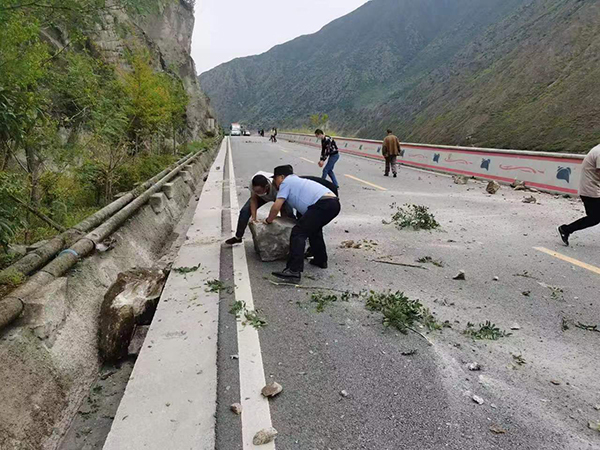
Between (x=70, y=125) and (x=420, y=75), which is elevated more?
(x=420, y=75)

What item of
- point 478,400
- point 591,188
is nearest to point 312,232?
point 478,400

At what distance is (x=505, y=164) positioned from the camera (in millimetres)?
12812

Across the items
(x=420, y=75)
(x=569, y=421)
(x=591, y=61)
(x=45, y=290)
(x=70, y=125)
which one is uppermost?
(x=420, y=75)

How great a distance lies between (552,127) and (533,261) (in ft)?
84.8

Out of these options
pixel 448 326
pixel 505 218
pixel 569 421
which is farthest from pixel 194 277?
pixel 505 218

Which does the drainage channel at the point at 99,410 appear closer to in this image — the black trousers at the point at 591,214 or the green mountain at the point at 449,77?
the black trousers at the point at 591,214

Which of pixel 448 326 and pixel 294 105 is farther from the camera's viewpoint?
pixel 294 105

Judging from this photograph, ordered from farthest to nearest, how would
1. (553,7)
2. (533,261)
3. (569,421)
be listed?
(553,7), (533,261), (569,421)

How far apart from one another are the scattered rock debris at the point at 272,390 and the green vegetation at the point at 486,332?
5.76 feet

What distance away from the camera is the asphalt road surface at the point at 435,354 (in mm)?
2340

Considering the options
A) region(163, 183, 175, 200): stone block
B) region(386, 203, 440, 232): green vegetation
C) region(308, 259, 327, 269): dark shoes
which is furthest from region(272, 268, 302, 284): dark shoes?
region(163, 183, 175, 200): stone block

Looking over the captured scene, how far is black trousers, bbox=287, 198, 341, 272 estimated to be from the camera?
182 inches

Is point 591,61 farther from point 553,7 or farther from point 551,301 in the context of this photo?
point 551,301

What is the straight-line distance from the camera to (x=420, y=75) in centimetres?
7256
